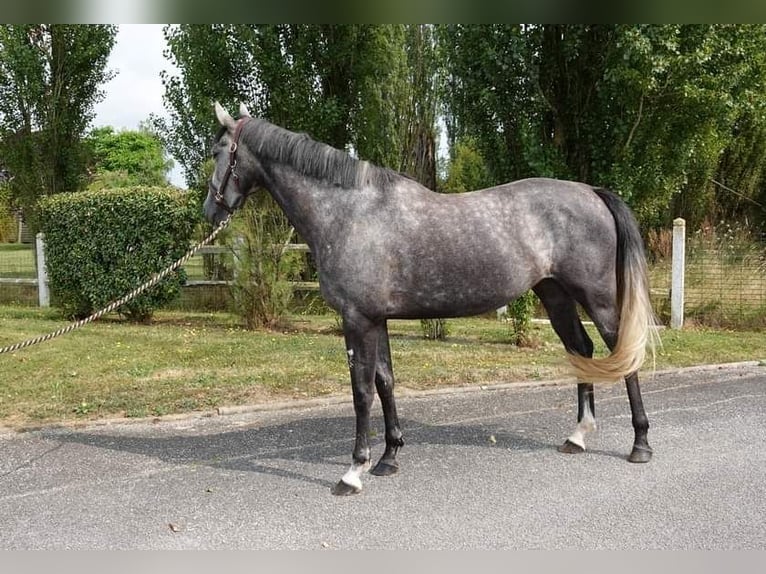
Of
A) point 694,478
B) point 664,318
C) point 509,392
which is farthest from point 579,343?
point 664,318

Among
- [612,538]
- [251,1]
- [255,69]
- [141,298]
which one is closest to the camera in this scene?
[251,1]

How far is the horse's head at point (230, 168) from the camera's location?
4.14 meters

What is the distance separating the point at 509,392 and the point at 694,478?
8.12 ft

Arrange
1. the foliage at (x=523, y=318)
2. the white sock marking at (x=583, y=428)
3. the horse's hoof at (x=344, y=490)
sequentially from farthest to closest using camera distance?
the foliage at (x=523, y=318), the white sock marking at (x=583, y=428), the horse's hoof at (x=344, y=490)

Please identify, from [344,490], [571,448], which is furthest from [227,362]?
[571,448]

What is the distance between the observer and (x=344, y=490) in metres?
3.79

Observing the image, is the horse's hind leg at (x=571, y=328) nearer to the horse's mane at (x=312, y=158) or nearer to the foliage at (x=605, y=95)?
the horse's mane at (x=312, y=158)

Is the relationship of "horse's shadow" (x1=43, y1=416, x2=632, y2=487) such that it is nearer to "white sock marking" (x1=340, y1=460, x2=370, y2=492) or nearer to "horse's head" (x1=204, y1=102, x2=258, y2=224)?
"white sock marking" (x1=340, y1=460, x2=370, y2=492)

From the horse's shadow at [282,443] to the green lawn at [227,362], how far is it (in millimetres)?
693

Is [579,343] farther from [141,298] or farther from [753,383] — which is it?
[141,298]

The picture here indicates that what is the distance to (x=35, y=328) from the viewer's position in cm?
1048

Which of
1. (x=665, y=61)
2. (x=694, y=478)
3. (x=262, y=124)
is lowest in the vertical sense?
(x=694, y=478)

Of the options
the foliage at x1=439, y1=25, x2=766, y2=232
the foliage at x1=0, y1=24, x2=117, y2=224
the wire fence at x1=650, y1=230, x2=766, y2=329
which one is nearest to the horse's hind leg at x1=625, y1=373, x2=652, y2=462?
the wire fence at x1=650, y1=230, x2=766, y2=329

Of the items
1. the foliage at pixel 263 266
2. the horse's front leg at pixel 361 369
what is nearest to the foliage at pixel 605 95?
the foliage at pixel 263 266
